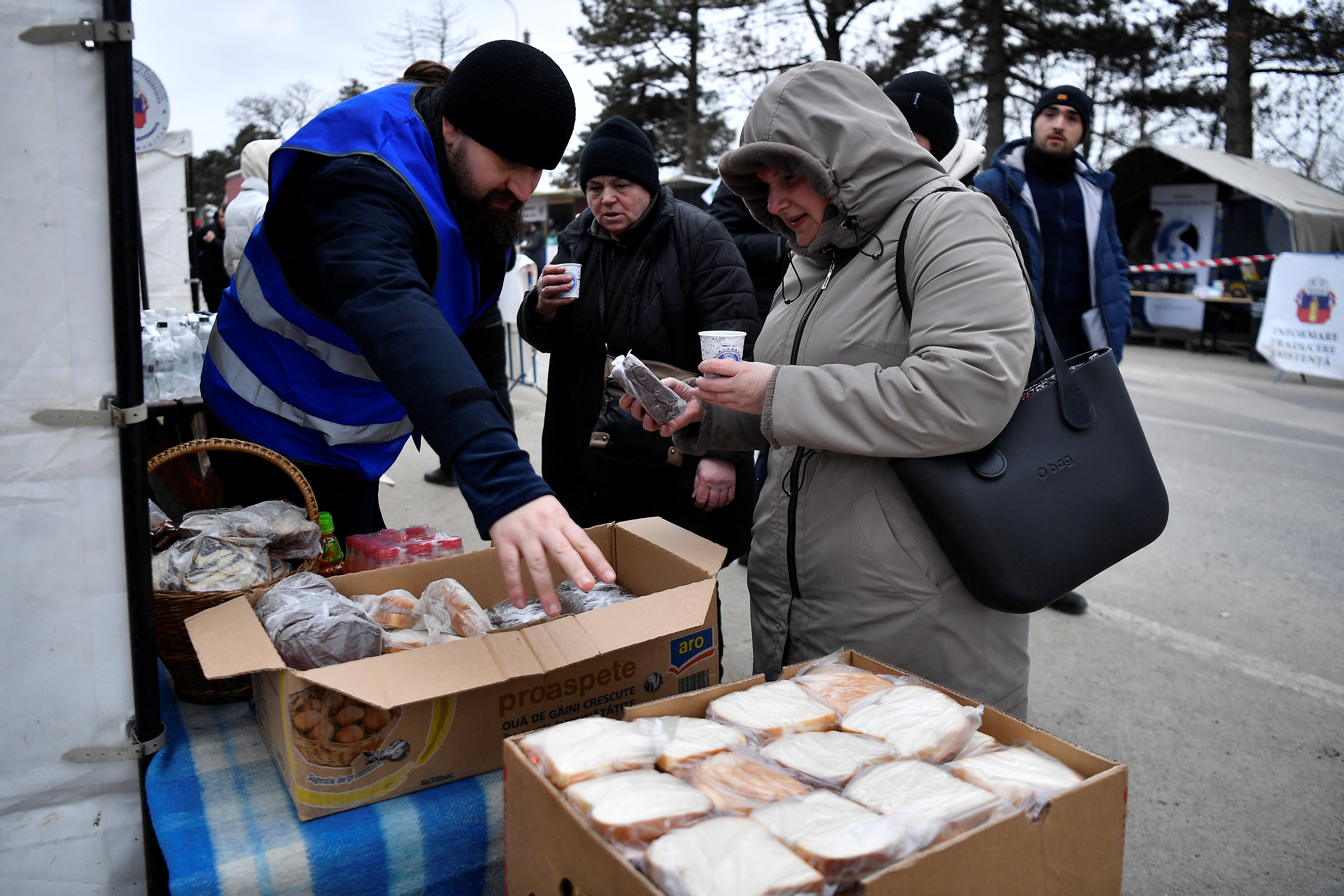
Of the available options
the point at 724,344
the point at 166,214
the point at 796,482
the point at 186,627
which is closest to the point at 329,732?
the point at 186,627

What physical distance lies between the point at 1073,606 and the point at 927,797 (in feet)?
11.3

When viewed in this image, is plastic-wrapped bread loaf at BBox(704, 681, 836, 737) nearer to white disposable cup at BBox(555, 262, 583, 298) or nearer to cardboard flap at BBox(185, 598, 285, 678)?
cardboard flap at BBox(185, 598, 285, 678)

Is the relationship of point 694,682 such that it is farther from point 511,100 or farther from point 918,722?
point 511,100

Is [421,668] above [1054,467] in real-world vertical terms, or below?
below

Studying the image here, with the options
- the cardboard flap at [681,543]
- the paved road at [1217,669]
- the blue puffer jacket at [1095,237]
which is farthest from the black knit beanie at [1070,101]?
the cardboard flap at [681,543]

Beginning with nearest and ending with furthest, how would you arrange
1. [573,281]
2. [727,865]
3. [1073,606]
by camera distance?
[727,865], [573,281], [1073,606]

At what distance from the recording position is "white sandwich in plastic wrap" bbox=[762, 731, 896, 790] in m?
1.19

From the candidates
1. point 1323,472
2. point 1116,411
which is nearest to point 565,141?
point 1116,411

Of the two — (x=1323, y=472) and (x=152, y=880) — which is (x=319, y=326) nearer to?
(x=152, y=880)

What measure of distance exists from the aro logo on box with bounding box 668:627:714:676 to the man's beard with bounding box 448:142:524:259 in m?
1.00

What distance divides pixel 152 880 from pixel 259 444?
0.88 m

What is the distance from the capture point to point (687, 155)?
2447cm

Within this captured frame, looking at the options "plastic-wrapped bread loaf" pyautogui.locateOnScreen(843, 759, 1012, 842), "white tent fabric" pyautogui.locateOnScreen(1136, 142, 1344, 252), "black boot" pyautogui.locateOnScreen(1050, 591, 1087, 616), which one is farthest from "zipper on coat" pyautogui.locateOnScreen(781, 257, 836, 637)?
"white tent fabric" pyautogui.locateOnScreen(1136, 142, 1344, 252)

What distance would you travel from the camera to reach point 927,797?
111 cm
